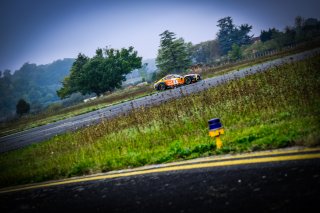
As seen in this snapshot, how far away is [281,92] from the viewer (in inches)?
354

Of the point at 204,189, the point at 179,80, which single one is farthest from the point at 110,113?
the point at 204,189

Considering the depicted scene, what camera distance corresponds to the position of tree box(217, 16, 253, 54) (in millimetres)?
119750

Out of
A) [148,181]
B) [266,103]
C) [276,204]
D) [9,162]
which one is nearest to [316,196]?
[276,204]

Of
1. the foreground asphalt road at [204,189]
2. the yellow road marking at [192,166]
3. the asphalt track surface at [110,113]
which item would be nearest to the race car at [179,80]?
the asphalt track surface at [110,113]

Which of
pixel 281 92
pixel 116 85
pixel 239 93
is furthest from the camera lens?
pixel 116 85

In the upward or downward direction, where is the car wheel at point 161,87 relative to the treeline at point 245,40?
downward

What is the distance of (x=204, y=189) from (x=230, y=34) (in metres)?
125

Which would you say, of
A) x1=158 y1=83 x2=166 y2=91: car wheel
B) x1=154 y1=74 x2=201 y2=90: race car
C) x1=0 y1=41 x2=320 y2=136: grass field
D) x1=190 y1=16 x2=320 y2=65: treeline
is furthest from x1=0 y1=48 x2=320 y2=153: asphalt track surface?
x1=190 y1=16 x2=320 y2=65: treeline

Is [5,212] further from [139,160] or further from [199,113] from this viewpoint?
[199,113]

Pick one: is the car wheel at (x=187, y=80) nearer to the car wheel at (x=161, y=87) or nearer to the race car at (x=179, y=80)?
the race car at (x=179, y=80)

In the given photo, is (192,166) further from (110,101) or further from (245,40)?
(245,40)

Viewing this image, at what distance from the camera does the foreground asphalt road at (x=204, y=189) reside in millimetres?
3093

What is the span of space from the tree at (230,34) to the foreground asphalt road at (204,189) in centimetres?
11973

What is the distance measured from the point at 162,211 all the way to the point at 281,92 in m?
7.01
